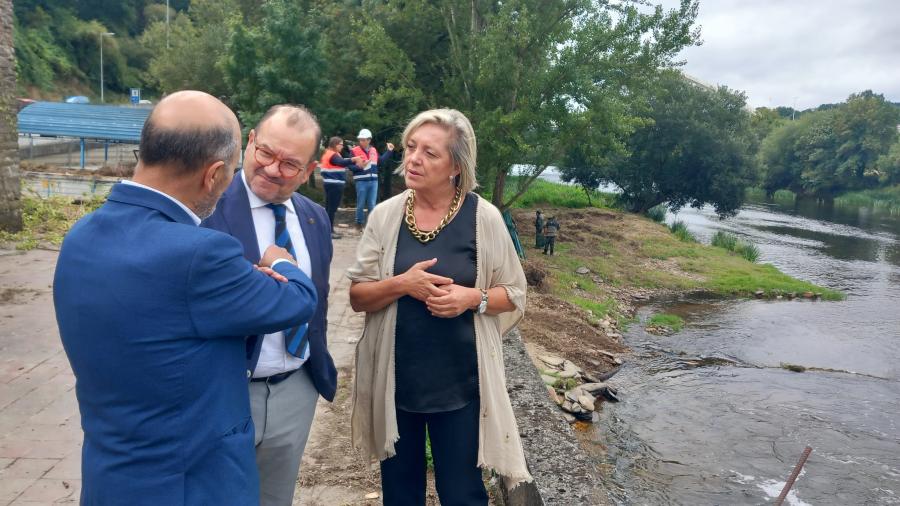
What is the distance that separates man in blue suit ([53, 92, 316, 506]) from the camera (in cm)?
150

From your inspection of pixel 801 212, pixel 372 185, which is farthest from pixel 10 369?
pixel 801 212

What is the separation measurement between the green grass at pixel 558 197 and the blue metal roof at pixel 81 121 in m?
13.6

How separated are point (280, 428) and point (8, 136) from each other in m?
9.21

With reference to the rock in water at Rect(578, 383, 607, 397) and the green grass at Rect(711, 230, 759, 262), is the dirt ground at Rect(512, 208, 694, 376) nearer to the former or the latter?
the rock in water at Rect(578, 383, 607, 397)

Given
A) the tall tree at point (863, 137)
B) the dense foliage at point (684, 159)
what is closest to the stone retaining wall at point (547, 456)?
the dense foliage at point (684, 159)

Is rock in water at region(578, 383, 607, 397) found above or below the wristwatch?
below

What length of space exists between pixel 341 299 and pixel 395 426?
4931 mm

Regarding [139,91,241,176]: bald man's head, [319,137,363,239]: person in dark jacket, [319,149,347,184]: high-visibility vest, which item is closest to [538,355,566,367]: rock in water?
[319,137,363,239]: person in dark jacket

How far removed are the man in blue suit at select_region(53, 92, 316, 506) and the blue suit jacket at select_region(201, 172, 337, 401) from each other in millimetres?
420

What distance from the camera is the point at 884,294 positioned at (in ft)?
54.6

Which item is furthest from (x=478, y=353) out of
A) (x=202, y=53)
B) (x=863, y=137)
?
(x=863, y=137)

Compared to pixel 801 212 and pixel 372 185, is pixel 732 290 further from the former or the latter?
pixel 801 212

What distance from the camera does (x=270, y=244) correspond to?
7.20 feet

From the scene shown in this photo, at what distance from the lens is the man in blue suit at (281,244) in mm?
2115
